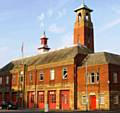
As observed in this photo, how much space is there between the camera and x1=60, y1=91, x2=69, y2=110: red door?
56.2m

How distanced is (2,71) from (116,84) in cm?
3420

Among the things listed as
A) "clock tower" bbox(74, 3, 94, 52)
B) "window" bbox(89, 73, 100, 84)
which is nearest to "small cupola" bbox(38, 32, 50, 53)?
"clock tower" bbox(74, 3, 94, 52)

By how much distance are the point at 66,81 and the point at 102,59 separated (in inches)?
318

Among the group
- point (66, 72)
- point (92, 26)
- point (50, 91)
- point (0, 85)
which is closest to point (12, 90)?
point (0, 85)

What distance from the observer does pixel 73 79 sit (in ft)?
182

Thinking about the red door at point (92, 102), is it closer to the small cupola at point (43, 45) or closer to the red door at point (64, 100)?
the red door at point (64, 100)

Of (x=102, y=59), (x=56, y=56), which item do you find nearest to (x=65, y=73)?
(x=56, y=56)

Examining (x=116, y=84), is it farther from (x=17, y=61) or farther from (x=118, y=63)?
(x=17, y=61)

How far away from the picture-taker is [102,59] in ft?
175

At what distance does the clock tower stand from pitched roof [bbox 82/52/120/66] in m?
18.8

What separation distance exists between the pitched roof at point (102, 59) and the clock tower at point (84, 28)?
741 inches

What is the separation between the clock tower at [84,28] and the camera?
76.2 metres

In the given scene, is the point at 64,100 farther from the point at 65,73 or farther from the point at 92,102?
the point at 92,102

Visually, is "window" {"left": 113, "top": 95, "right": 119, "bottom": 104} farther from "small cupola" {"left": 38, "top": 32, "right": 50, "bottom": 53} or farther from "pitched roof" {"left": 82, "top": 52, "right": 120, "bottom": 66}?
"small cupola" {"left": 38, "top": 32, "right": 50, "bottom": 53}
